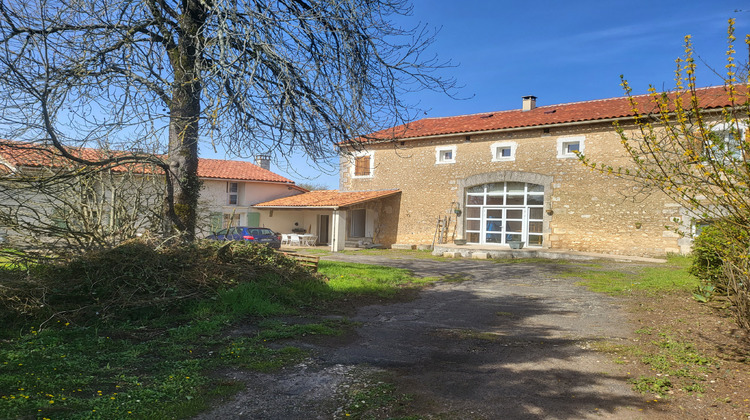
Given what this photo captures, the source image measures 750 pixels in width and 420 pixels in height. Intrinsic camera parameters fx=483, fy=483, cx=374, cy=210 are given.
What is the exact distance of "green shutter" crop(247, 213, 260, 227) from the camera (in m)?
28.5

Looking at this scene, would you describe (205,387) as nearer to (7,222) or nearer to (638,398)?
(638,398)

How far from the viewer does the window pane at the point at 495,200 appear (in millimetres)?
20641

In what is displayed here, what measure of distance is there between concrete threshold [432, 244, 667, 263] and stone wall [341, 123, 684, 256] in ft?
3.17

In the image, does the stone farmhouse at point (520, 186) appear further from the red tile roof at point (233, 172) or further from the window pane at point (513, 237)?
the red tile roof at point (233, 172)

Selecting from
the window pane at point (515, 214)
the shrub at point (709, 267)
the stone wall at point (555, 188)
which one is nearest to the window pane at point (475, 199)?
the stone wall at point (555, 188)

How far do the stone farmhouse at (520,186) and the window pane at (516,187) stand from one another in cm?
4

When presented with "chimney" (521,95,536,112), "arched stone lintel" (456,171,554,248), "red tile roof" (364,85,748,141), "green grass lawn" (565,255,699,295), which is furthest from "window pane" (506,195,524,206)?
"green grass lawn" (565,255,699,295)

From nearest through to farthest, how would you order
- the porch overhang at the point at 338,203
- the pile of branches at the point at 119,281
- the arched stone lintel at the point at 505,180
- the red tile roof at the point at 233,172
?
the pile of branches at the point at 119,281
the arched stone lintel at the point at 505,180
the porch overhang at the point at 338,203
the red tile roof at the point at 233,172

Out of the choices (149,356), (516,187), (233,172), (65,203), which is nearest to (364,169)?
(516,187)

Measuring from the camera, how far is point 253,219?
28.6 meters

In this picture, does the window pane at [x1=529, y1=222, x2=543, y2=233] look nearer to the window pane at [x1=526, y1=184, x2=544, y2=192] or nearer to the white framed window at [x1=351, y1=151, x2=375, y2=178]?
the window pane at [x1=526, y1=184, x2=544, y2=192]

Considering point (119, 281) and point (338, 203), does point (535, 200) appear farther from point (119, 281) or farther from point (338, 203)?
point (119, 281)

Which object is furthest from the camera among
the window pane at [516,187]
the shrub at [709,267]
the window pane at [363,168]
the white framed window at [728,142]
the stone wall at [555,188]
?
the window pane at [363,168]

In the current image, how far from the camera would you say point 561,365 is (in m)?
4.79
